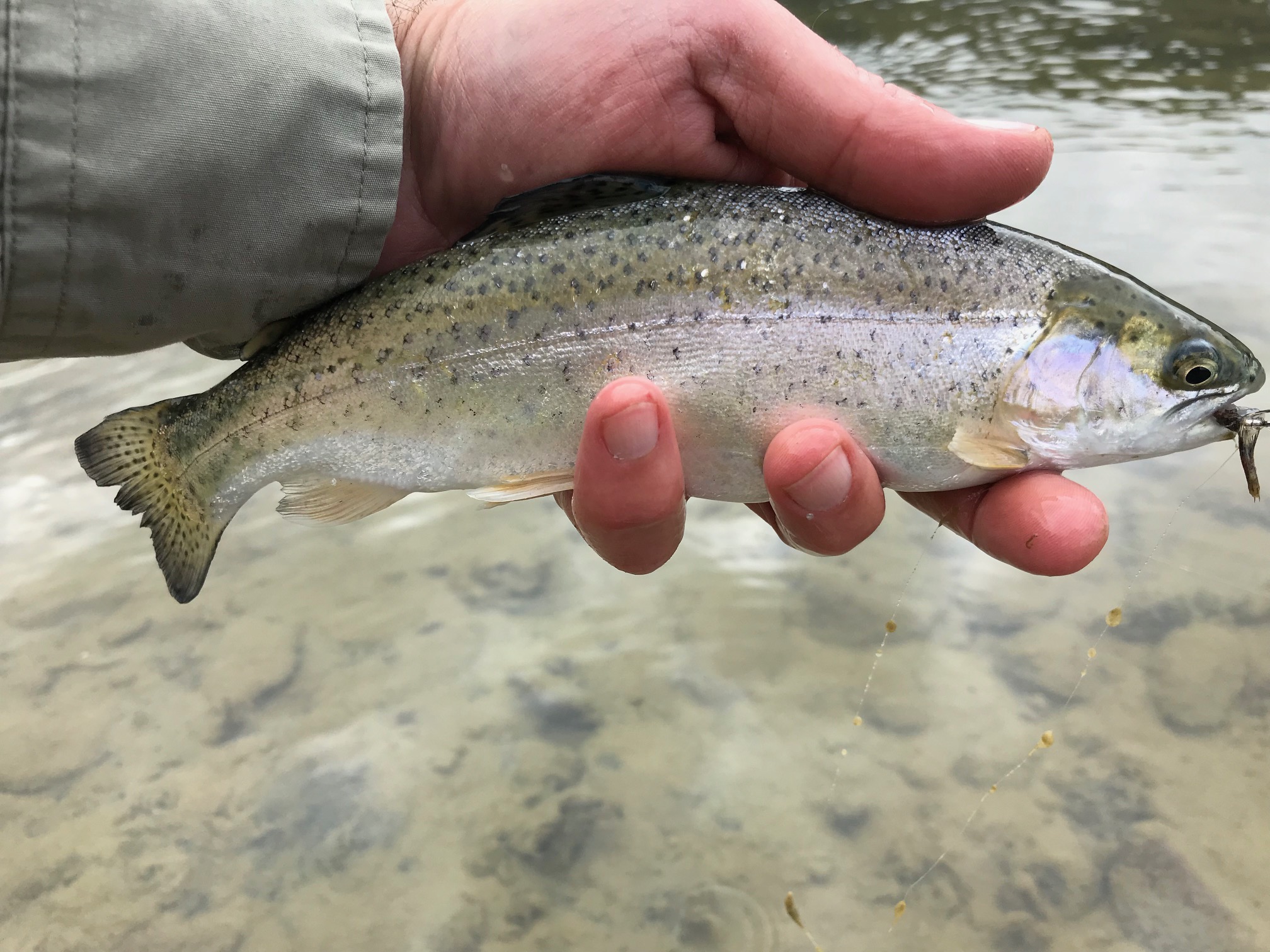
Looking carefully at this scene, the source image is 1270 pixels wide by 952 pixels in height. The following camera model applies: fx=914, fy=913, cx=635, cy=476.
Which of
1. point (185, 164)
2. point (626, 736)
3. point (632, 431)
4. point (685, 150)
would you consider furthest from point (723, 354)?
point (626, 736)

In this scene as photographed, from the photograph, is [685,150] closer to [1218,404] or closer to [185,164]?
[185,164]

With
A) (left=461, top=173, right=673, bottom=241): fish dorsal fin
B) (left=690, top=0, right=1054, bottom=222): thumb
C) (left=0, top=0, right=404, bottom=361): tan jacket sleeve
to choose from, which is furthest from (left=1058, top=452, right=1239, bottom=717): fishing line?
(left=0, top=0, right=404, bottom=361): tan jacket sleeve

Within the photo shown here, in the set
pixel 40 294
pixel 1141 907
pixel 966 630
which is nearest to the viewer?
pixel 40 294

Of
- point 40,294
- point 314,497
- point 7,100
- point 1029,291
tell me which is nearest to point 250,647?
point 314,497

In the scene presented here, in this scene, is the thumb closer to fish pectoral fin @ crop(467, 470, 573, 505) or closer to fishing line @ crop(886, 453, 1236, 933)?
fish pectoral fin @ crop(467, 470, 573, 505)

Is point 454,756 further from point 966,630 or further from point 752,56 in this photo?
point 752,56

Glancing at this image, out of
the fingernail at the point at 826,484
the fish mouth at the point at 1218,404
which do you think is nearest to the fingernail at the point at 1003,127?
the fish mouth at the point at 1218,404
